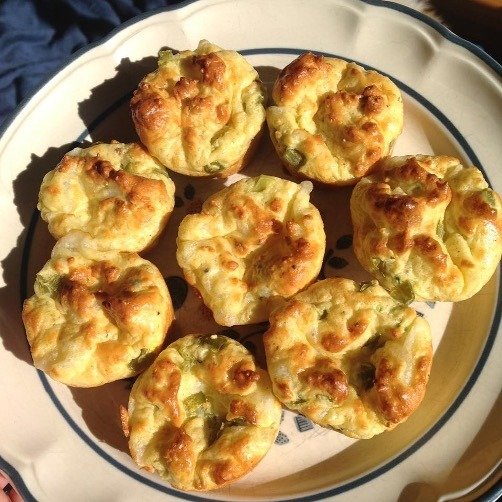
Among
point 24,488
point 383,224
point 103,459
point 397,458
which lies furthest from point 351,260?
point 24,488

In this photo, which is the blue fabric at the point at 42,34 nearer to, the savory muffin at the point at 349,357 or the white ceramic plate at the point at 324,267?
the white ceramic plate at the point at 324,267

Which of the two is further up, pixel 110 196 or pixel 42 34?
pixel 42 34

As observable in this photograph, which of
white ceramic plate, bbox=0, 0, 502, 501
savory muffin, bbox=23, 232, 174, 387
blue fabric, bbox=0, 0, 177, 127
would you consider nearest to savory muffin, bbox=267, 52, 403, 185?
white ceramic plate, bbox=0, 0, 502, 501

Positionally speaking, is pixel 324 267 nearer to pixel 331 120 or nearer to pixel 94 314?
pixel 331 120

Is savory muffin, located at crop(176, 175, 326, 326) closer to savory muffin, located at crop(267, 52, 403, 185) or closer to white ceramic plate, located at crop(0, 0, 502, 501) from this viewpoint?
savory muffin, located at crop(267, 52, 403, 185)

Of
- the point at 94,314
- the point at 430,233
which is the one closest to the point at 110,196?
A: the point at 94,314

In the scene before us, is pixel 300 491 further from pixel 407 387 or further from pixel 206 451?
pixel 407 387

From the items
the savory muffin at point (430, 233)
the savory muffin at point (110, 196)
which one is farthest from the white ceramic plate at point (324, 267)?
the savory muffin at point (430, 233)
